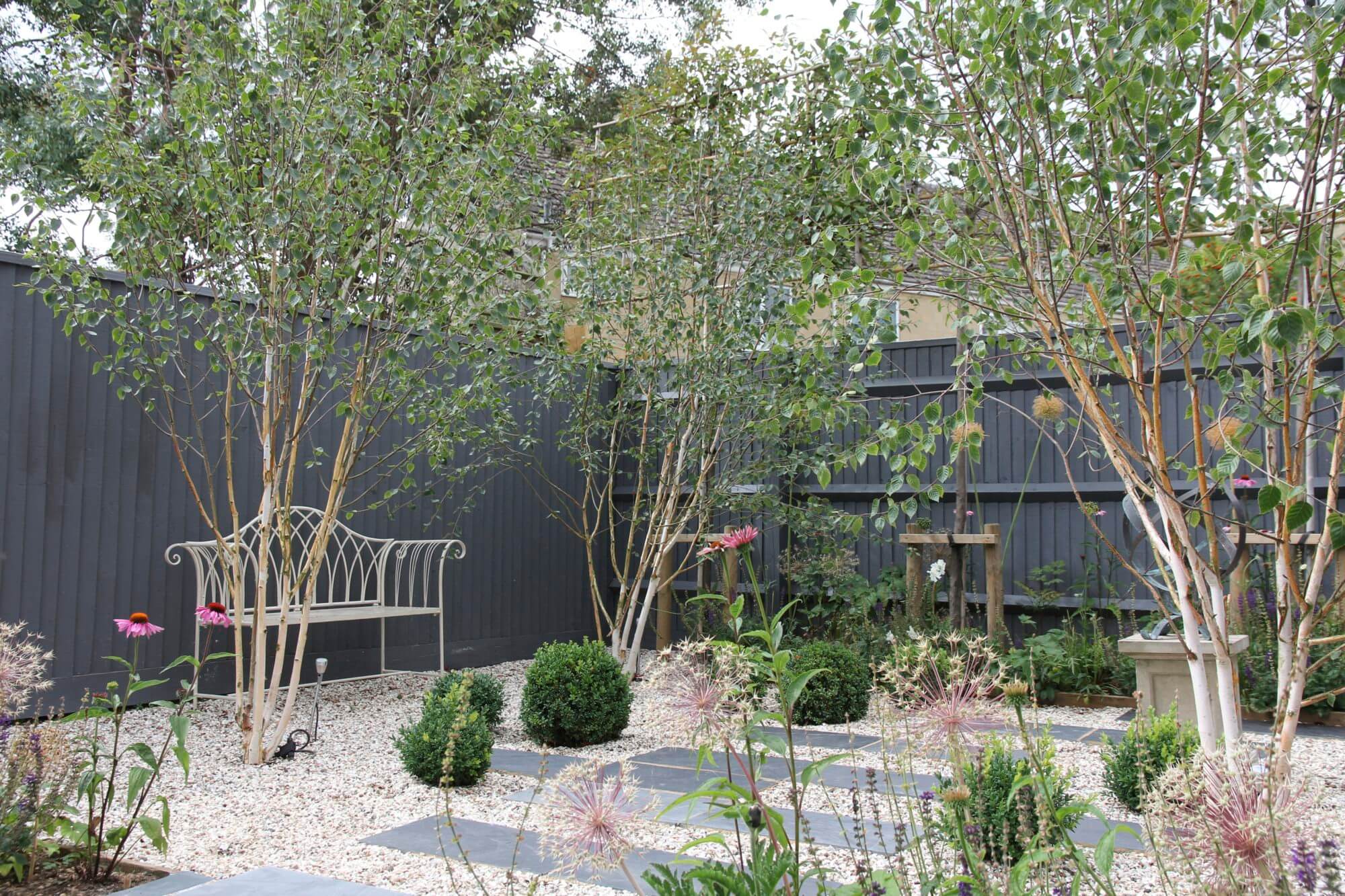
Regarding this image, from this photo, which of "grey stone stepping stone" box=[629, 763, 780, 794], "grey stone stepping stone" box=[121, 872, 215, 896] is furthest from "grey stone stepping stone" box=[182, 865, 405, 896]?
"grey stone stepping stone" box=[629, 763, 780, 794]

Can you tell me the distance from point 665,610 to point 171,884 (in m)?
4.82

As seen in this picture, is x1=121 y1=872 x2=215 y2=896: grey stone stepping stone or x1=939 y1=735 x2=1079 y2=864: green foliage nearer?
x1=939 y1=735 x2=1079 y2=864: green foliage

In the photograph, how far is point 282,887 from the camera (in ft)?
8.13

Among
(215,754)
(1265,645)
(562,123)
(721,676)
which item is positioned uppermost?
(562,123)

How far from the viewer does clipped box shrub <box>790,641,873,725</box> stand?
4.88m


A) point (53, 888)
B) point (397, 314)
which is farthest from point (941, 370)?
point (53, 888)

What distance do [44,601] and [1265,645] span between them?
19.1ft

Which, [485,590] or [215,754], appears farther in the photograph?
[485,590]

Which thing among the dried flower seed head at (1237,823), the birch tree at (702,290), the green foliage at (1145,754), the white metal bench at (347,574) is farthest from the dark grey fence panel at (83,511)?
the dried flower seed head at (1237,823)

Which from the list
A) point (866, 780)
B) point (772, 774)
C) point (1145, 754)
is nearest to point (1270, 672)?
point (1145, 754)

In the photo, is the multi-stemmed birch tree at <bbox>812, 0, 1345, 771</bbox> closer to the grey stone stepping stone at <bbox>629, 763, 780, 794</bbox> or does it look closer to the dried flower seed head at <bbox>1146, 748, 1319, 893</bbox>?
the dried flower seed head at <bbox>1146, 748, 1319, 893</bbox>

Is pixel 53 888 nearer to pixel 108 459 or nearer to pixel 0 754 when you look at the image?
pixel 0 754

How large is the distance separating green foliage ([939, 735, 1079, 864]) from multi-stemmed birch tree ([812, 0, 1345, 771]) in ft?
1.26

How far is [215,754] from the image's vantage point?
4.24 metres
